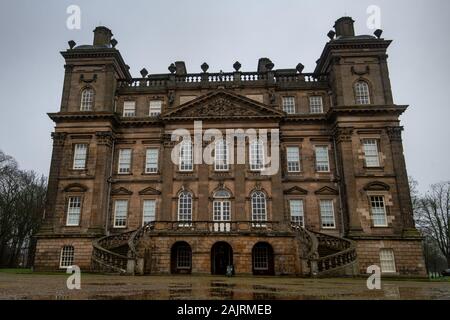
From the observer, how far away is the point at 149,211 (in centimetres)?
3139

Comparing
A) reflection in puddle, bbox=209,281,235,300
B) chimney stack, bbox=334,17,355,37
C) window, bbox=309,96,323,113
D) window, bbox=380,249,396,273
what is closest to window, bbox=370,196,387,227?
window, bbox=380,249,396,273

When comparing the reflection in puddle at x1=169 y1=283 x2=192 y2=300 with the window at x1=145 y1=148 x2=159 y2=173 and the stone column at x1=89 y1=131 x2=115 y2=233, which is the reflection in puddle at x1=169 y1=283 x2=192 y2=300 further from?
the window at x1=145 y1=148 x2=159 y2=173

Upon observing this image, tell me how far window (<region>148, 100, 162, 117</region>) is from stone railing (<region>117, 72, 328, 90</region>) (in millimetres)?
1679

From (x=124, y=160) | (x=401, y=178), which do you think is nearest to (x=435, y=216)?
(x=401, y=178)

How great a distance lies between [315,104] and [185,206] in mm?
15816

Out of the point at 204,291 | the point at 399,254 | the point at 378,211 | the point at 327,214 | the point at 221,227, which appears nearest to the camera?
the point at 204,291

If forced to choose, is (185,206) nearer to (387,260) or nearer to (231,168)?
(231,168)

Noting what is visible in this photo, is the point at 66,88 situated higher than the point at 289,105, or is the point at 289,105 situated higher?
the point at 66,88

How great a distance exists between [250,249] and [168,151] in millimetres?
11899

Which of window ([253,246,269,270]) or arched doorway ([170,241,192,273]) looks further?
window ([253,246,269,270])

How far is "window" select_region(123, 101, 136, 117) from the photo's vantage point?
34812 mm

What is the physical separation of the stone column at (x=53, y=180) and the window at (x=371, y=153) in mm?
26995

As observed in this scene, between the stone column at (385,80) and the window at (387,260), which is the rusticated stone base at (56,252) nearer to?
the window at (387,260)
